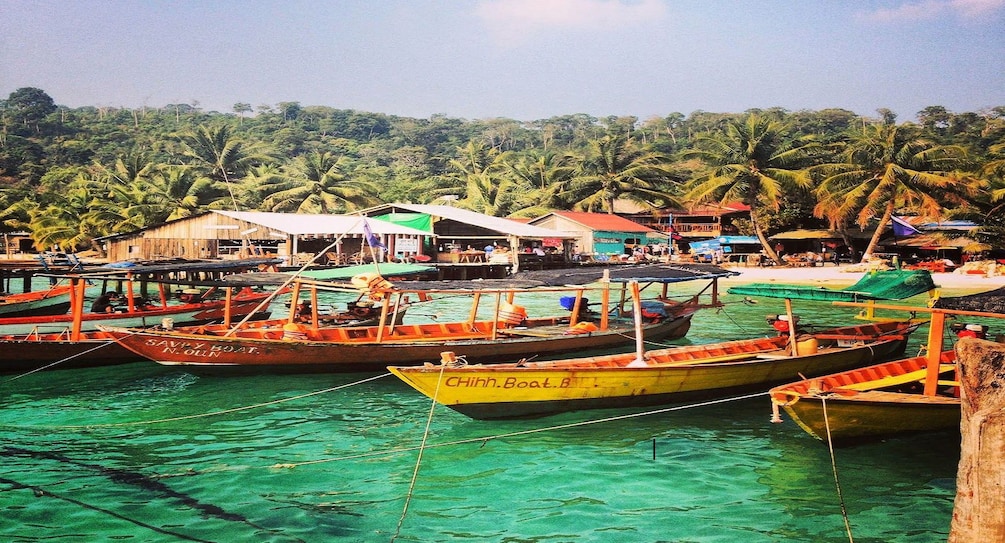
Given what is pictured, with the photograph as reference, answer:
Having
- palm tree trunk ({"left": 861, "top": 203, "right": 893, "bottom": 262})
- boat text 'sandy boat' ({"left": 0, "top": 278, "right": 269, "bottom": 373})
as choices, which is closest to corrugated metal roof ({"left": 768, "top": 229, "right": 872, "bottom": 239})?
palm tree trunk ({"left": 861, "top": 203, "right": 893, "bottom": 262})

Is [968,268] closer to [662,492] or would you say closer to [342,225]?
[342,225]

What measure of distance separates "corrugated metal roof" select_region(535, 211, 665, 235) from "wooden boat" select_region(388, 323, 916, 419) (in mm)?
33875

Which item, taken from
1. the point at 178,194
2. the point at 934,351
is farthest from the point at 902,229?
the point at 178,194

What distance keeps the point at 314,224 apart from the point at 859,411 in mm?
29759

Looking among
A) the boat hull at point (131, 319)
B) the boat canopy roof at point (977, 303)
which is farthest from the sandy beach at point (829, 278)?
the boat hull at point (131, 319)

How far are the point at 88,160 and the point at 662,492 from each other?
8645 centimetres

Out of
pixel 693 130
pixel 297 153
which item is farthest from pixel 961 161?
pixel 297 153

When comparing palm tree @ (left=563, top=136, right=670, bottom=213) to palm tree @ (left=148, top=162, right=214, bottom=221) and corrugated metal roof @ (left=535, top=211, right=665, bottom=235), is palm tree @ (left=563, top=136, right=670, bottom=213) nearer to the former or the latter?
corrugated metal roof @ (left=535, top=211, right=665, bottom=235)

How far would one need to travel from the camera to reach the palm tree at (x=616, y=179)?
53.2m

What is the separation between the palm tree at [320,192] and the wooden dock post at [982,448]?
48.5m

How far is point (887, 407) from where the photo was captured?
986 centimetres

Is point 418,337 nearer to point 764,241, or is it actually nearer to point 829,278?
point 829,278

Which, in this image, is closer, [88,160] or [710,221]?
[710,221]

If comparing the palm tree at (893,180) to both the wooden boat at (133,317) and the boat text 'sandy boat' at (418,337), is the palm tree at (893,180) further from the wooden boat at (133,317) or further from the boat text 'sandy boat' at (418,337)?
the wooden boat at (133,317)
